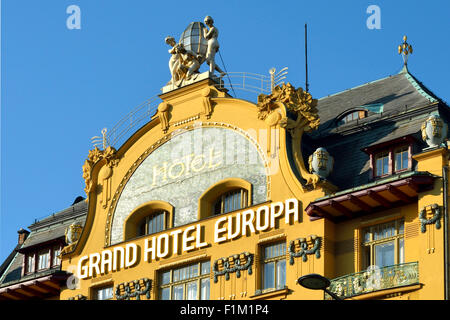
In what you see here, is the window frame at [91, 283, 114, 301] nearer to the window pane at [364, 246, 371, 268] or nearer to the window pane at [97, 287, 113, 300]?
the window pane at [97, 287, 113, 300]

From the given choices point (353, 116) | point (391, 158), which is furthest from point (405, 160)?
point (353, 116)

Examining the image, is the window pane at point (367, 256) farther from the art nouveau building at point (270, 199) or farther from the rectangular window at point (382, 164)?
the rectangular window at point (382, 164)

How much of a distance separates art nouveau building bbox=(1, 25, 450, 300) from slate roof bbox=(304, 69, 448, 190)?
0.06m

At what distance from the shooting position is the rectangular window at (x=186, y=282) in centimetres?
5394

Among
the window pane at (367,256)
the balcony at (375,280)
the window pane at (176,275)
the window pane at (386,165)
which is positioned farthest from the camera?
the window pane at (176,275)

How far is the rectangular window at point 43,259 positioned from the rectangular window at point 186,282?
24.5 ft

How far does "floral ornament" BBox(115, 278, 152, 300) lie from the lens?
55.2 meters

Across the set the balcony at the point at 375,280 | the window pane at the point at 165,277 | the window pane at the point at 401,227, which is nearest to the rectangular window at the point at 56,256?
the window pane at the point at 165,277

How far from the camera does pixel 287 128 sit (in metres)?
54.0

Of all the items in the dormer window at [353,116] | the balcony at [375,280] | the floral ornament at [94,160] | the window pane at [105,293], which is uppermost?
the dormer window at [353,116]

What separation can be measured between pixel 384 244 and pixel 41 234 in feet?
59.8

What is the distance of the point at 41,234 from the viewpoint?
6328cm

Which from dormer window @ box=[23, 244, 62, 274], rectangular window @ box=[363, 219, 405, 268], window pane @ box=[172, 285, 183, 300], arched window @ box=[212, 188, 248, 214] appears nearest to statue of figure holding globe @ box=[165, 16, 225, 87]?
arched window @ box=[212, 188, 248, 214]
